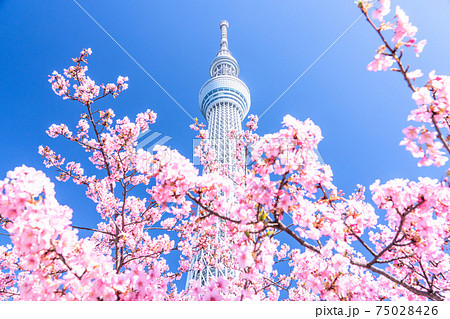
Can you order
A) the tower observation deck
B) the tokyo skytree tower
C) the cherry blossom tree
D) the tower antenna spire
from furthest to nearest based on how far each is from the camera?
the tower antenna spire → the tower observation deck → the tokyo skytree tower → the cherry blossom tree

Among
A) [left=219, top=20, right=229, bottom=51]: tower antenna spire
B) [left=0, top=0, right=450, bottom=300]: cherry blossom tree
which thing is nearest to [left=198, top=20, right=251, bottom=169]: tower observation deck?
[left=219, top=20, right=229, bottom=51]: tower antenna spire

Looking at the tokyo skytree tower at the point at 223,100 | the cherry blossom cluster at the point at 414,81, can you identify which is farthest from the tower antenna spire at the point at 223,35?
the cherry blossom cluster at the point at 414,81

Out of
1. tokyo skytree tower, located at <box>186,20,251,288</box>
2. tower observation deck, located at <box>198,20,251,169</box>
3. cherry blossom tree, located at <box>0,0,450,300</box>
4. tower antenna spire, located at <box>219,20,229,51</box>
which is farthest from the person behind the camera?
tower antenna spire, located at <box>219,20,229,51</box>

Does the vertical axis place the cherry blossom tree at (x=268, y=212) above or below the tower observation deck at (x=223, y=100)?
below

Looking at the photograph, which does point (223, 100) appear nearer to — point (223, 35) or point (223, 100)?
point (223, 100)

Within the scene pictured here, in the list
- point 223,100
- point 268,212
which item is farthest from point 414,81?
point 223,100

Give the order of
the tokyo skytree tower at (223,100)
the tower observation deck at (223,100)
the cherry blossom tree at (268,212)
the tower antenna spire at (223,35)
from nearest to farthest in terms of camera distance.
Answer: the cherry blossom tree at (268,212)
the tokyo skytree tower at (223,100)
the tower observation deck at (223,100)
the tower antenna spire at (223,35)

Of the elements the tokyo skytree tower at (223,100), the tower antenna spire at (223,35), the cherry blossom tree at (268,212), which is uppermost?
the tower antenna spire at (223,35)

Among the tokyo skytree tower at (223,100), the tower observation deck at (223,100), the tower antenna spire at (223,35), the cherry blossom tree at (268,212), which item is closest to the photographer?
the cherry blossom tree at (268,212)

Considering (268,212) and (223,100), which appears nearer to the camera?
(268,212)

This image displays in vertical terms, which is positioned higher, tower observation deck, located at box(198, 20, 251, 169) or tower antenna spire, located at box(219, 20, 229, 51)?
Answer: tower antenna spire, located at box(219, 20, 229, 51)

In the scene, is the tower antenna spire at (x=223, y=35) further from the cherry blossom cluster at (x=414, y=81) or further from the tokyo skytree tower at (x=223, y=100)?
the cherry blossom cluster at (x=414, y=81)

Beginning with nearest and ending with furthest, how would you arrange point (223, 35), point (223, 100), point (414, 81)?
1. point (414, 81)
2. point (223, 100)
3. point (223, 35)

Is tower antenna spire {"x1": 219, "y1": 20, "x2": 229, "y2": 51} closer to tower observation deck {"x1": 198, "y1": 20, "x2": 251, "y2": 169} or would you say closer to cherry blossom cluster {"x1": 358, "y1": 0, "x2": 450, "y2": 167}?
tower observation deck {"x1": 198, "y1": 20, "x2": 251, "y2": 169}
